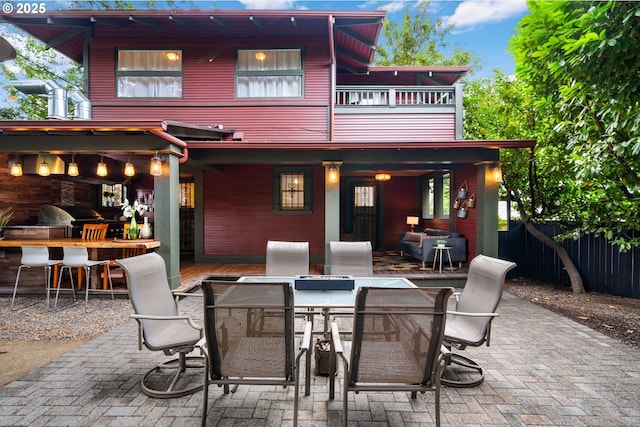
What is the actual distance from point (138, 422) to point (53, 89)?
7565mm

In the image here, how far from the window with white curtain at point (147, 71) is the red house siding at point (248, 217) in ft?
7.84

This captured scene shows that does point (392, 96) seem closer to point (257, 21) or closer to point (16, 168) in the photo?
point (257, 21)

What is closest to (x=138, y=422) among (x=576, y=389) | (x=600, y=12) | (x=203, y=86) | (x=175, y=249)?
(x=576, y=389)

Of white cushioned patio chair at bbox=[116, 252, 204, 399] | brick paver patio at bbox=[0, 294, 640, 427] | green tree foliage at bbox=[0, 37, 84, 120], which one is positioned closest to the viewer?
brick paver patio at bbox=[0, 294, 640, 427]

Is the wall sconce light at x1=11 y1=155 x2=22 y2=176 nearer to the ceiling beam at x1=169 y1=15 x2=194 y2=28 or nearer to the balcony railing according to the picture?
the ceiling beam at x1=169 y1=15 x2=194 y2=28

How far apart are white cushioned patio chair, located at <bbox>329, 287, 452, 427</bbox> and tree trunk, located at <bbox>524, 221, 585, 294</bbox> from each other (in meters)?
5.53

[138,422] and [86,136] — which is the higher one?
[86,136]

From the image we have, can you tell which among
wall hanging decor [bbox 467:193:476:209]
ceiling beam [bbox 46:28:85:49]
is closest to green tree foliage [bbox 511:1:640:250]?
wall hanging decor [bbox 467:193:476:209]

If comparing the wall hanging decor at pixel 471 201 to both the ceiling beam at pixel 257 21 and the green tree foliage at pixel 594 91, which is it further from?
the ceiling beam at pixel 257 21

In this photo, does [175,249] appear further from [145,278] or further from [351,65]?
[351,65]

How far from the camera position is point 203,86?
298 inches

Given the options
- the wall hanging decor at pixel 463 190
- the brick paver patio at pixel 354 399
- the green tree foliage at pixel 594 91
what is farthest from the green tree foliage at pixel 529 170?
the brick paver patio at pixel 354 399

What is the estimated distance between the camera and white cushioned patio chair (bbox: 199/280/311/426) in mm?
1880

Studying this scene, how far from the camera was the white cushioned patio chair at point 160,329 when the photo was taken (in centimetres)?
236
